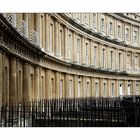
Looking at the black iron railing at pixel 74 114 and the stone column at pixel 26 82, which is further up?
the stone column at pixel 26 82

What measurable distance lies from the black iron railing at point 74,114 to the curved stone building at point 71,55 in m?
0.49

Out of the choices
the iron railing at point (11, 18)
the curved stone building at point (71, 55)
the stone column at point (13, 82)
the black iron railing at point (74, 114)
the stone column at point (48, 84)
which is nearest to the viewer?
the black iron railing at point (74, 114)

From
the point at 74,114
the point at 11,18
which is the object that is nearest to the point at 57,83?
the point at 74,114

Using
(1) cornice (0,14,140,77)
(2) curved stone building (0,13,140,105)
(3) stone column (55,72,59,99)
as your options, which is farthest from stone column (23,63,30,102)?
(3) stone column (55,72,59,99)

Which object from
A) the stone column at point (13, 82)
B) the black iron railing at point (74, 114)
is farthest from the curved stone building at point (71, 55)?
the black iron railing at point (74, 114)

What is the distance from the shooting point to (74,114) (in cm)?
1080

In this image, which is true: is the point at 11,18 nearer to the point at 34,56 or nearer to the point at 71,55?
the point at 34,56

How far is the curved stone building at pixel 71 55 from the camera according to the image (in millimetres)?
11633

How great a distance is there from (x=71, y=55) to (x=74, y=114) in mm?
2305

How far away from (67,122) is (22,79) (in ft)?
7.78

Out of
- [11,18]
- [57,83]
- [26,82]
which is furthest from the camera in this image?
[57,83]

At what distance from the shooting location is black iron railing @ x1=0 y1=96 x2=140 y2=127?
10.4 m

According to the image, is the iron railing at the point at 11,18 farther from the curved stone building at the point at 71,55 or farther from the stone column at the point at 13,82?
the stone column at the point at 13,82
